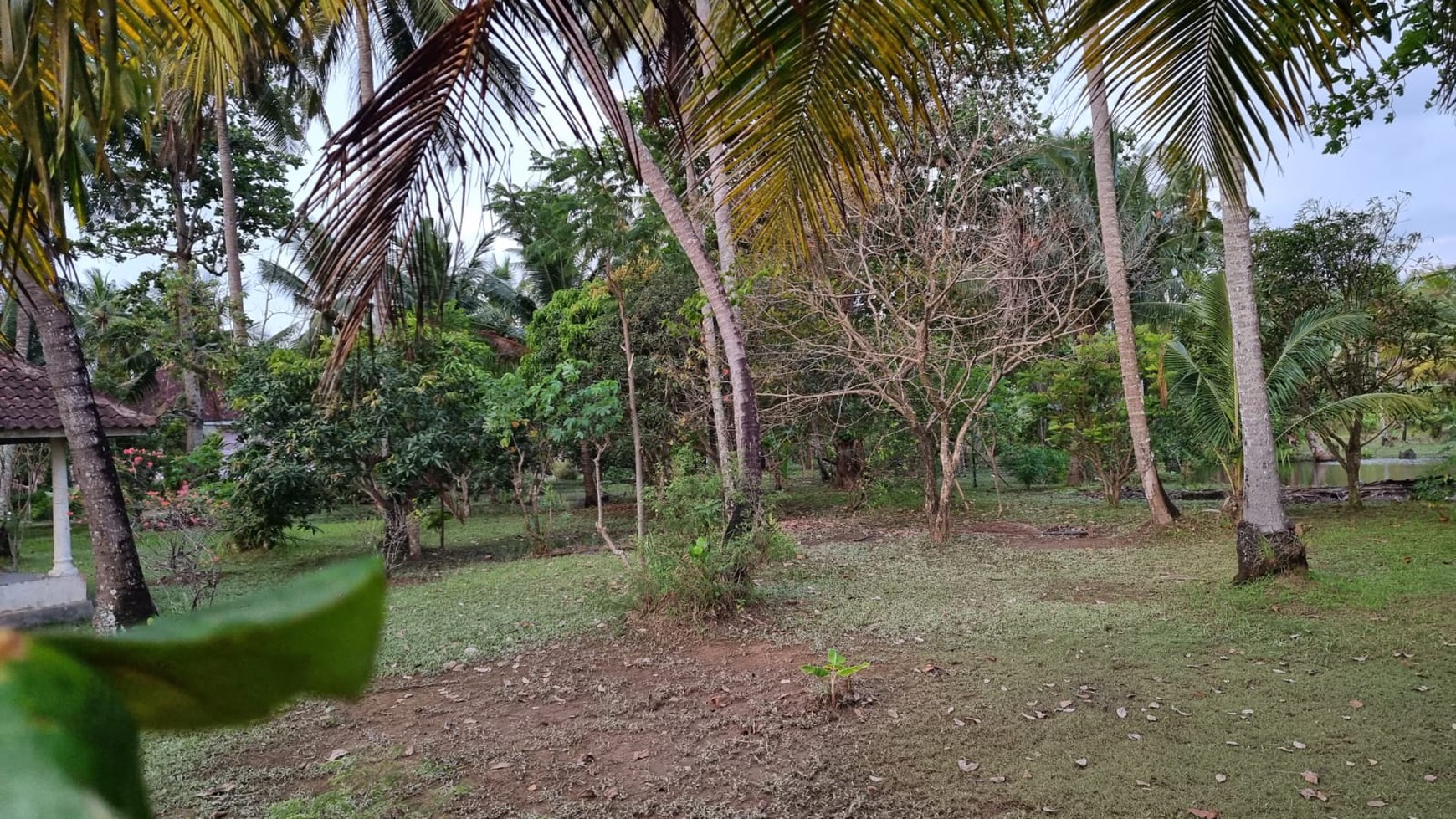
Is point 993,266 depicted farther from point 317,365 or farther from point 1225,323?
point 317,365

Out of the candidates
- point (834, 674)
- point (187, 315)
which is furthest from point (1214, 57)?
point (187, 315)

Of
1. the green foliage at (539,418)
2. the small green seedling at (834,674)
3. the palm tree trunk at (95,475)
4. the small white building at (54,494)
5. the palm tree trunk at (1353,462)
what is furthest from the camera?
the palm tree trunk at (1353,462)

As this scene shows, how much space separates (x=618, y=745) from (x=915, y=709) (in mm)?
1546

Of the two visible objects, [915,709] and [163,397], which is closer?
[915,709]

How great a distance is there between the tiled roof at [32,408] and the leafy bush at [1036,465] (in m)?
14.2

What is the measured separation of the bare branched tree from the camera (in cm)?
816

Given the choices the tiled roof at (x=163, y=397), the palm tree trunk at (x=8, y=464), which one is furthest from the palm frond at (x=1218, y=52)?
the tiled roof at (x=163, y=397)

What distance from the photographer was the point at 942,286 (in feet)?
28.9

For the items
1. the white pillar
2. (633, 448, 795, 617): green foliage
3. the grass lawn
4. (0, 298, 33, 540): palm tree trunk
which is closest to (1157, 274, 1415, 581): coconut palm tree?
the grass lawn

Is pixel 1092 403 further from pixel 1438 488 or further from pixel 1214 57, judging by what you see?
pixel 1214 57

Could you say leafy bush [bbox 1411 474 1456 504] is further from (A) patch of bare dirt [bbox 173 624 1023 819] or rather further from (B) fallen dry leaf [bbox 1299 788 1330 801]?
(B) fallen dry leaf [bbox 1299 788 1330 801]

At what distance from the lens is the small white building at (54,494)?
749cm

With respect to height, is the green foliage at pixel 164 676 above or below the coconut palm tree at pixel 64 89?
below

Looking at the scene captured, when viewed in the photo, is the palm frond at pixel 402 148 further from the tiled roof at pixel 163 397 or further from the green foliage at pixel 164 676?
the tiled roof at pixel 163 397
